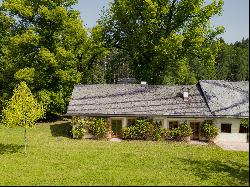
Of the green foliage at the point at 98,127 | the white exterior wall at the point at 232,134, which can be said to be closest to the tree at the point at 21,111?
the green foliage at the point at 98,127

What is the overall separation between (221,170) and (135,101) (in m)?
14.9

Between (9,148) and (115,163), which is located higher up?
(9,148)

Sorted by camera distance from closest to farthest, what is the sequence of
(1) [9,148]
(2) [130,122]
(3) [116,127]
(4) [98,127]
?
(1) [9,148]
(4) [98,127]
(2) [130,122]
(3) [116,127]

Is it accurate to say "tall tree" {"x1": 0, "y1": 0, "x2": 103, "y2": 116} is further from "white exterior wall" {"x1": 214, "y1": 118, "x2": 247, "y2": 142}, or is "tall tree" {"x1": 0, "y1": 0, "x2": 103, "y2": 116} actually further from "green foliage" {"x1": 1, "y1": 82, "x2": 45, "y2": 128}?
"white exterior wall" {"x1": 214, "y1": 118, "x2": 247, "y2": 142}

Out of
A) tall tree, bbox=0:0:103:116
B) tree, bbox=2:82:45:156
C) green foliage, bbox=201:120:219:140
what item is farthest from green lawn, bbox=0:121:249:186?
tall tree, bbox=0:0:103:116

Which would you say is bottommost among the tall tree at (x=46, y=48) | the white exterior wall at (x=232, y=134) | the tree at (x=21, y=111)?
the white exterior wall at (x=232, y=134)

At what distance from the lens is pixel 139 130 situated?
3550 cm

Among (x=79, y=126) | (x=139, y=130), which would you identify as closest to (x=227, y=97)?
(x=139, y=130)

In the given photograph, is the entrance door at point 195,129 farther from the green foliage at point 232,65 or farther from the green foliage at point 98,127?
the green foliage at point 232,65

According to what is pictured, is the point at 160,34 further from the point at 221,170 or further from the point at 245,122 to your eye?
the point at 221,170

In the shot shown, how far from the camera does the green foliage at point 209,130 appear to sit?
35.2 metres

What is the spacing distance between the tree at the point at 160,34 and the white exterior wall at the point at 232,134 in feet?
34.3

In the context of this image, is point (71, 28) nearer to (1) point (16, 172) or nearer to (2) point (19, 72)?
(2) point (19, 72)

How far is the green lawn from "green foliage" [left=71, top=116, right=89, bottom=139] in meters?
1.09
